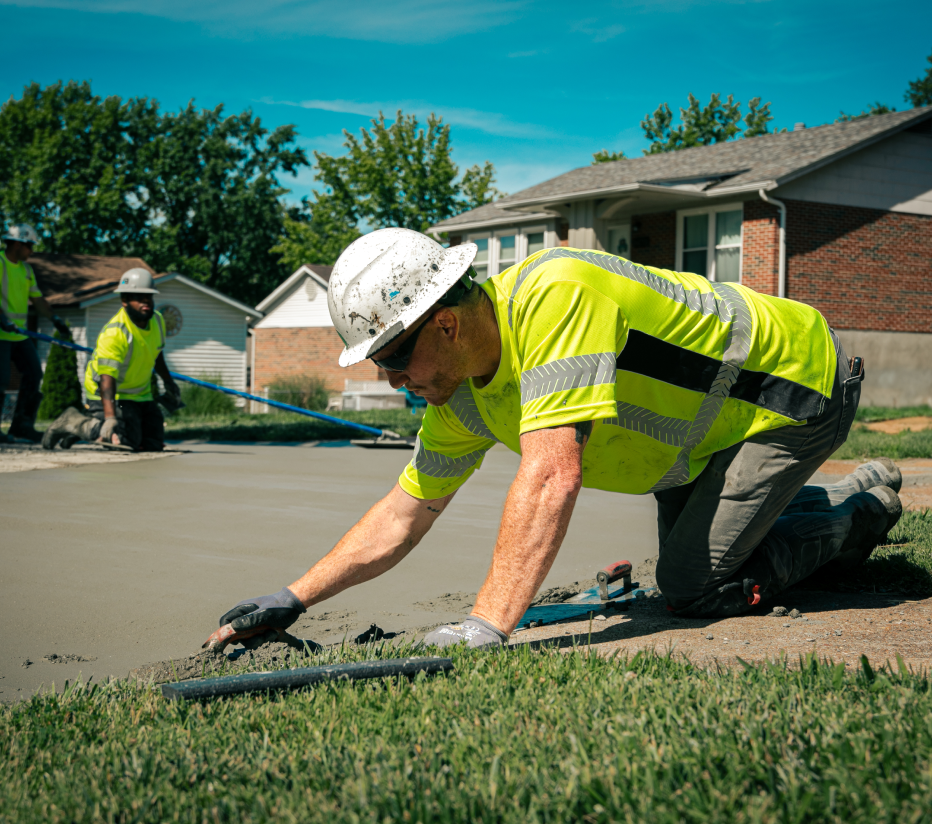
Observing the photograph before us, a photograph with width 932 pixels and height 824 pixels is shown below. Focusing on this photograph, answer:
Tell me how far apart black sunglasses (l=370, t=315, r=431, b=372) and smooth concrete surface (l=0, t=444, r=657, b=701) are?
1.51m

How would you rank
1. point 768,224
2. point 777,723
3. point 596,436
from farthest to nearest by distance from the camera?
point 768,224 → point 596,436 → point 777,723

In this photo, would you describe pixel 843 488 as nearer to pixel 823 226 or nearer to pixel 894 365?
pixel 823 226

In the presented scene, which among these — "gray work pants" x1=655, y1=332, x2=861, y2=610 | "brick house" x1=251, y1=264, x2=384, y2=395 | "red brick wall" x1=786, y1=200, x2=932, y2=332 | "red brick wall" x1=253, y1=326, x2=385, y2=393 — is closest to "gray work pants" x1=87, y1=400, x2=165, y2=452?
"gray work pants" x1=655, y1=332, x2=861, y2=610

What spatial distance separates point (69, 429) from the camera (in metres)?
11.5

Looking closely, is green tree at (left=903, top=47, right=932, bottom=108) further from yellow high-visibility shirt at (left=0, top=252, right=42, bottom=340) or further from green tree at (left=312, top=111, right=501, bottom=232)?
yellow high-visibility shirt at (left=0, top=252, right=42, bottom=340)

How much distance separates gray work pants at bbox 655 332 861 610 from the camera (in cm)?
Result: 350

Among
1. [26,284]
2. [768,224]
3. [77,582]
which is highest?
[768,224]

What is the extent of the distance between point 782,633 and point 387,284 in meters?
1.92

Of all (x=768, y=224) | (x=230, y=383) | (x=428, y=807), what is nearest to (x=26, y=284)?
(x=428, y=807)

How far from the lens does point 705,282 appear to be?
11.3 ft

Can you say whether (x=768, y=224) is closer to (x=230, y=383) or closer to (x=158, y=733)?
(x=158, y=733)

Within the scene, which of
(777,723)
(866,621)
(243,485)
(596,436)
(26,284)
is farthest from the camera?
(26,284)

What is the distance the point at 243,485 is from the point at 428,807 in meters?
7.21

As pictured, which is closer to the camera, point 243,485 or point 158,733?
point 158,733
